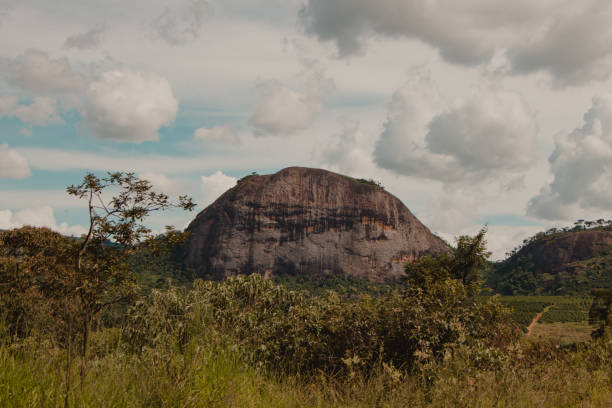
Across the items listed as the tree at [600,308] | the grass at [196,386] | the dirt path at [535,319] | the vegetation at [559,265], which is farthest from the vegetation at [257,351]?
the vegetation at [559,265]

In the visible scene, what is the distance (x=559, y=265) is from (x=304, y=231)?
254ft

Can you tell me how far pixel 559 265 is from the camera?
408ft

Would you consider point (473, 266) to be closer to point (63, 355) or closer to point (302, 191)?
point (63, 355)

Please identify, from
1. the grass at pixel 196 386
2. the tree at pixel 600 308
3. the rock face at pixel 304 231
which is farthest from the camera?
the rock face at pixel 304 231

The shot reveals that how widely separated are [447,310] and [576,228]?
162291mm

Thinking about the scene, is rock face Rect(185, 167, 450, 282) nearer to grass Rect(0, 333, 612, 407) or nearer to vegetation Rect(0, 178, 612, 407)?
vegetation Rect(0, 178, 612, 407)

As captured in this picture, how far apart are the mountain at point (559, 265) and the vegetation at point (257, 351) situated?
352 ft

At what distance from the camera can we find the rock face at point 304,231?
125 meters

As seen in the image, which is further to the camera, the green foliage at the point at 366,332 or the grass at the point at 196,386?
the green foliage at the point at 366,332

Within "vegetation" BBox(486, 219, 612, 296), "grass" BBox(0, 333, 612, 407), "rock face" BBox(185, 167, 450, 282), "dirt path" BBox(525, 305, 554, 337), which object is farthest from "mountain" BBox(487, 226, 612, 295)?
"grass" BBox(0, 333, 612, 407)

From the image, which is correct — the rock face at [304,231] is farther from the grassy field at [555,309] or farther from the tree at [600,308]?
the tree at [600,308]

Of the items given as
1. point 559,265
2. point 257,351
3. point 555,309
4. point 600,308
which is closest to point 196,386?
point 257,351

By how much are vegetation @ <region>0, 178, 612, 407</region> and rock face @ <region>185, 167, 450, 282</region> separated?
368ft

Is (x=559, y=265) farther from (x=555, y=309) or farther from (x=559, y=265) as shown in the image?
(x=555, y=309)
